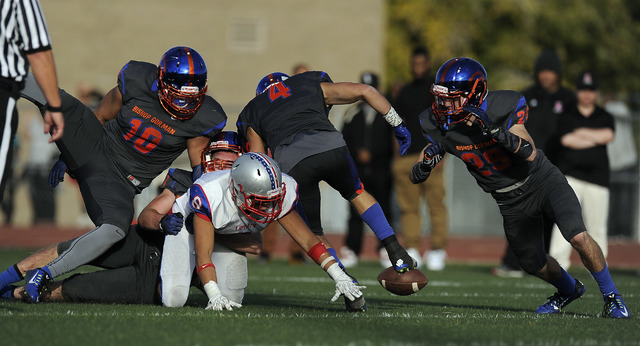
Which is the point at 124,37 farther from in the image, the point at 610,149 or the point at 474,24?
the point at 610,149

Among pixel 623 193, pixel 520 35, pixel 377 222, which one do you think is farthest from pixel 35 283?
pixel 520 35

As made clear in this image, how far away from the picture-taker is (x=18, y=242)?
13156mm

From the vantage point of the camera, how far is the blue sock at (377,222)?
20.4ft

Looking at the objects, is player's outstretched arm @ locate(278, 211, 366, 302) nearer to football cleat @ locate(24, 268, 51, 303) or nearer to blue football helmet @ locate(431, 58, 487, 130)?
blue football helmet @ locate(431, 58, 487, 130)

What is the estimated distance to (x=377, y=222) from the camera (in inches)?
247

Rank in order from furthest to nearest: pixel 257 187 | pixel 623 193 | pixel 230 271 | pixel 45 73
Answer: pixel 623 193 → pixel 230 271 → pixel 257 187 → pixel 45 73

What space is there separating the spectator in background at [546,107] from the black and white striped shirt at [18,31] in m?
5.98

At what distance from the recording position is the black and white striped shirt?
15.9 ft

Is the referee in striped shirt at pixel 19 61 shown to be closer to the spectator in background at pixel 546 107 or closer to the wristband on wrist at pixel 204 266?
the wristband on wrist at pixel 204 266

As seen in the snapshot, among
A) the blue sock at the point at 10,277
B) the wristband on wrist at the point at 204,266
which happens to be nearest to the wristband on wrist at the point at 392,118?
the wristband on wrist at the point at 204,266

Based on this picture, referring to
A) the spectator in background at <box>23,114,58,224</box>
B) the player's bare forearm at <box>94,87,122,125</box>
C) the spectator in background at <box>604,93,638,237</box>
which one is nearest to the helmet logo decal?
the player's bare forearm at <box>94,87,122,125</box>

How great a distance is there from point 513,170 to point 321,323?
68.7 inches

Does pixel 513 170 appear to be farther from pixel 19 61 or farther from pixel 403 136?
pixel 19 61

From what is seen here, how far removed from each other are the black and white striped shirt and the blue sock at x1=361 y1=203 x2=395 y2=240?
237 cm
